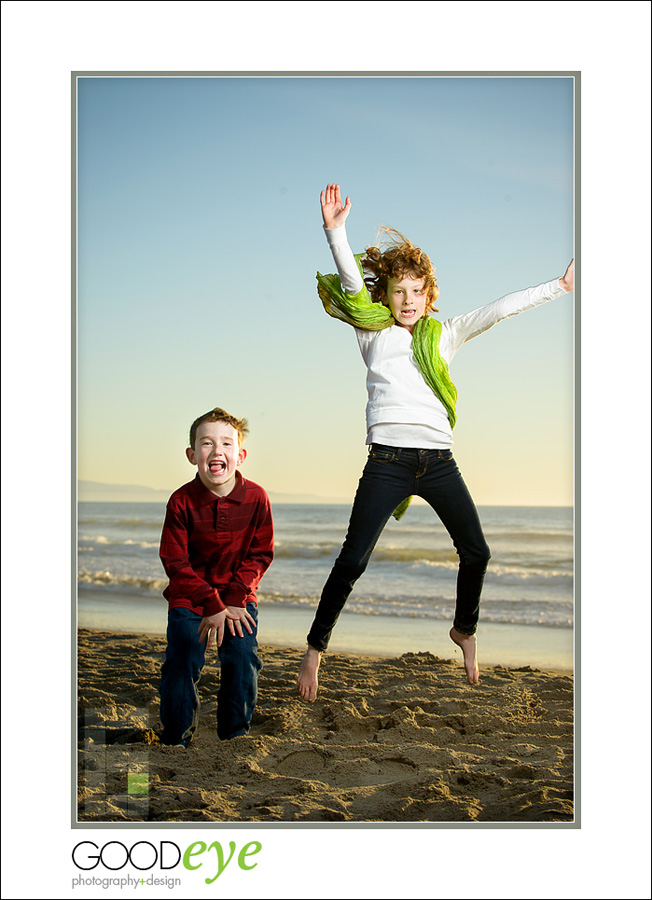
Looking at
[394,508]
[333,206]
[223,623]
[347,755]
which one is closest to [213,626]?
[223,623]

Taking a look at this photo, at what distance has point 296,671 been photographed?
12.0 feet

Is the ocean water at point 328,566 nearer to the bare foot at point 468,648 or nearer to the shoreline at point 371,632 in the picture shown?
the shoreline at point 371,632

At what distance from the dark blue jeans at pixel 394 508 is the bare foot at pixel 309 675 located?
3.4 inches

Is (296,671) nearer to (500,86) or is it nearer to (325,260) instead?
(325,260)

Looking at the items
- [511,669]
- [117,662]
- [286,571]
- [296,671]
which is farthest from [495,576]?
[117,662]

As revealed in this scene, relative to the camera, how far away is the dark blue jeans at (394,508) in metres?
3.00

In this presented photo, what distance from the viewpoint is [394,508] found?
10.0ft

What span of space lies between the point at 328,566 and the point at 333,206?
3087mm

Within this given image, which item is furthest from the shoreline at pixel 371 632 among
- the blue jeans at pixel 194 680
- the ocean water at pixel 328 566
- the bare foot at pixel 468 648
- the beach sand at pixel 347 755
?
the blue jeans at pixel 194 680

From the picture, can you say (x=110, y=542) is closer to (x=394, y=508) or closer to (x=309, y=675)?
(x=309, y=675)

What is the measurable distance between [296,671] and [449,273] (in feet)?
5.97

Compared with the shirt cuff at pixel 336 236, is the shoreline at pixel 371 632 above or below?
below

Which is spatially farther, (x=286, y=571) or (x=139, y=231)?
(x=286, y=571)

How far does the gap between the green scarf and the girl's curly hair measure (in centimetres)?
5
